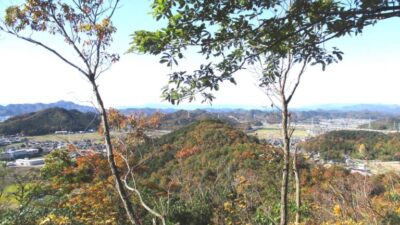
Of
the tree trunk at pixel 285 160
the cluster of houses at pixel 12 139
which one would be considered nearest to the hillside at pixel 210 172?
the tree trunk at pixel 285 160

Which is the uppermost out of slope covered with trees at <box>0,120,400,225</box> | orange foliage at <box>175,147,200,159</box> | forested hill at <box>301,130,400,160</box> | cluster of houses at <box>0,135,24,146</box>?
slope covered with trees at <box>0,120,400,225</box>

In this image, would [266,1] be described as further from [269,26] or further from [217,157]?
[217,157]

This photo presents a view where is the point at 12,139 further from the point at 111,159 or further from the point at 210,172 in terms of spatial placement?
the point at 111,159

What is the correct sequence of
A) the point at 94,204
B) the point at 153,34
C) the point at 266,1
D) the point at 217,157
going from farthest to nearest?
1. the point at 217,157
2. the point at 94,204
3. the point at 266,1
4. the point at 153,34

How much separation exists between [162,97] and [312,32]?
1.12 m


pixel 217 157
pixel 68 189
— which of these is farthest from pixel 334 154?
pixel 68 189

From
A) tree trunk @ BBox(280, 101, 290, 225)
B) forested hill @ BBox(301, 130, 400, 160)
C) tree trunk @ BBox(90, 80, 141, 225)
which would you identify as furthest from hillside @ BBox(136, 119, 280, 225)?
forested hill @ BBox(301, 130, 400, 160)

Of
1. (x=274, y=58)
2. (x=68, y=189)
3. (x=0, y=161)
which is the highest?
(x=274, y=58)

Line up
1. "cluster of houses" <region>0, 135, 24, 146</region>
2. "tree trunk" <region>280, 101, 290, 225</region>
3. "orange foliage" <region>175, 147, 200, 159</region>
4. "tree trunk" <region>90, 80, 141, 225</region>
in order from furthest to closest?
1. "orange foliage" <region>175, 147, 200, 159</region>
2. "cluster of houses" <region>0, 135, 24, 146</region>
3. "tree trunk" <region>280, 101, 290, 225</region>
4. "tree trunk" <region>90, 80, 141, 225</region>

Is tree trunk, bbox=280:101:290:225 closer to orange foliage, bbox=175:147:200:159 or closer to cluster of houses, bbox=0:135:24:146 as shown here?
orange foliage, bbox=175:147:200:159

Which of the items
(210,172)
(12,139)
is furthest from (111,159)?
(12,139)

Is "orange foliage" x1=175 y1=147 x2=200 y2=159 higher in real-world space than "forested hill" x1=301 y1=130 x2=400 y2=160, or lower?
higher

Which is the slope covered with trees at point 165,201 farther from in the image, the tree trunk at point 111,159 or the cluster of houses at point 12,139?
the cluster of houses at point 12,139

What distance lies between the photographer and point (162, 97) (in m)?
2.61
